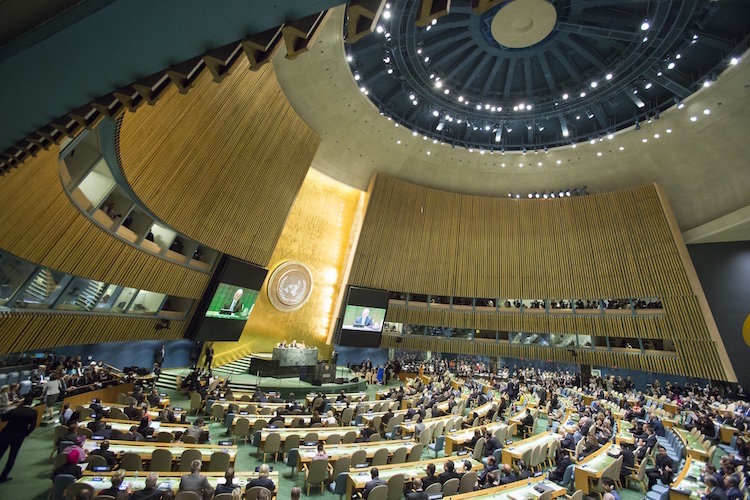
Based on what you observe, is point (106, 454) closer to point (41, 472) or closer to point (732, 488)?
point (41, 472)

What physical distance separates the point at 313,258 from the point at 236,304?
20.7 ft

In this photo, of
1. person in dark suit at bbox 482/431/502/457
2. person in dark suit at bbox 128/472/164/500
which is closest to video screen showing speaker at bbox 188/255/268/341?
person in dark suit at bbox 128/472/164/500

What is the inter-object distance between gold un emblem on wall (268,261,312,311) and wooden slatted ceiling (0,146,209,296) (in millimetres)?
8244

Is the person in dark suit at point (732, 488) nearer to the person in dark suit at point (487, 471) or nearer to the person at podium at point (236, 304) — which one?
the person in dark suit at point (487, 471)

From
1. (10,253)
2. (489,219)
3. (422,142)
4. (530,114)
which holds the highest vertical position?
(530,114)

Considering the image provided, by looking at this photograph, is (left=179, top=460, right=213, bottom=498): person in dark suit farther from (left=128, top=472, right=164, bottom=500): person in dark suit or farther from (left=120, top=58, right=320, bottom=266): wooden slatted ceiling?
(left=120, top=58, right=320, bottom=266): wooden slatted ceiling

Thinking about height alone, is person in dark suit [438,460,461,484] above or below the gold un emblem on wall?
below

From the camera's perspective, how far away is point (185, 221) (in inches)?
474

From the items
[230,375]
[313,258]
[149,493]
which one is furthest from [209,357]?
[149,493]

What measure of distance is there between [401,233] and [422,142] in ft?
18.4

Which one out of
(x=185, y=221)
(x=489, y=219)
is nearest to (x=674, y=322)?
(x=489, y=219)

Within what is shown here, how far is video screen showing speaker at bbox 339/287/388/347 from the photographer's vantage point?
1984 centimetres

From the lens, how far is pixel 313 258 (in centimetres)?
2098

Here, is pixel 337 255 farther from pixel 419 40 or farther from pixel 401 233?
pixel 419 40
